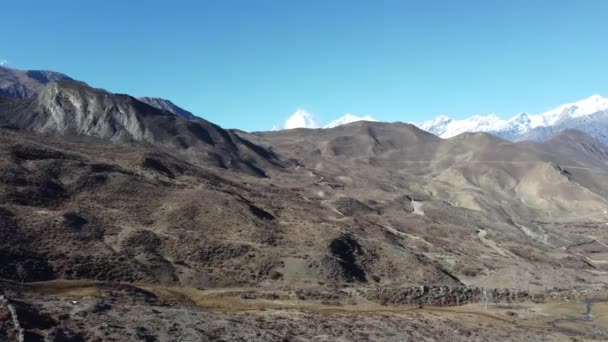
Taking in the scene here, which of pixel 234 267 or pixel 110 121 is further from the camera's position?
pixel 110 121

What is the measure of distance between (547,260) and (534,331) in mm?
58822

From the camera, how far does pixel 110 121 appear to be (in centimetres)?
14912

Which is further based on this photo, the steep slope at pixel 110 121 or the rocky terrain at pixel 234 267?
the steep slope at pixel 110 121

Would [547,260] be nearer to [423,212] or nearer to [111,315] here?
[423,212]

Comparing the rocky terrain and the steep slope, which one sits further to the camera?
the steep slope

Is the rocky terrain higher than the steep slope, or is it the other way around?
the steep slope

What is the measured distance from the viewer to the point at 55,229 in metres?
52.2

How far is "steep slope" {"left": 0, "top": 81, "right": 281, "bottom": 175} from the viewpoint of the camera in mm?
139875

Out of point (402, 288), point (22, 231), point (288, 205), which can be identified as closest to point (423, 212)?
point (288, 205)

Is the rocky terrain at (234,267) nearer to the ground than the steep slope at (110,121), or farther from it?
nearer to the ground

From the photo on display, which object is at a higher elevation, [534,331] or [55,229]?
[55,229]

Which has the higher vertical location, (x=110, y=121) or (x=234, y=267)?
(x=110, y=121)

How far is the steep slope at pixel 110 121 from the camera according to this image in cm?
13988

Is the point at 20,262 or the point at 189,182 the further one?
the point at 189,182
